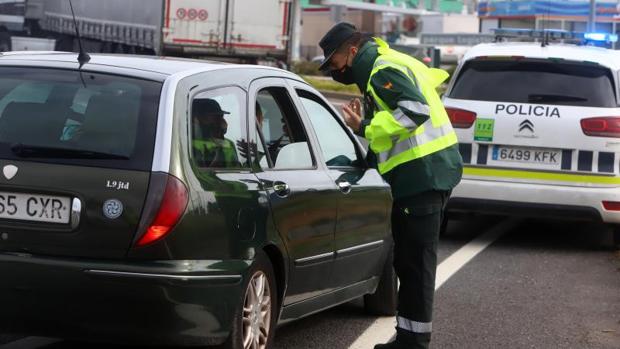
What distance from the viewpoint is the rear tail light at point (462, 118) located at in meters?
10.8

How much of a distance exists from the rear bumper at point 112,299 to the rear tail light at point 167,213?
0.37 ft

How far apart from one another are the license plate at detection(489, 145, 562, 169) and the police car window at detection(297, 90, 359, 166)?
12.5 feet

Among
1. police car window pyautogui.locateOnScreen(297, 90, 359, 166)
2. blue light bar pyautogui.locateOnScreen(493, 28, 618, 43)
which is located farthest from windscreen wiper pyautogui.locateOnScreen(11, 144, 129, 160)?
blue light bar pyautogui.locateOnScreen(493, 28, 618, 43)

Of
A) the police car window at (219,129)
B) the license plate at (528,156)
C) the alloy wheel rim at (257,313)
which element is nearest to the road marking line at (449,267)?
the license plate at (528,156)

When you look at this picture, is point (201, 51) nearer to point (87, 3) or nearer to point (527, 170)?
point (87, 3)

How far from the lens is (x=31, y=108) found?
5488mm

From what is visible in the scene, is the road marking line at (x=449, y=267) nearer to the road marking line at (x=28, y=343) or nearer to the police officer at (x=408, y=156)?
the police officer at (x=408, y=156)

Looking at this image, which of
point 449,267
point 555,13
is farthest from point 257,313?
point 555,13

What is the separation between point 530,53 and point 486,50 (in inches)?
15.9

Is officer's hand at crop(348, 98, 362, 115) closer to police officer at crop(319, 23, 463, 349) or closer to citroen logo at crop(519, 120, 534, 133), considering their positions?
police officer at crop(319, 23, 463, 349)

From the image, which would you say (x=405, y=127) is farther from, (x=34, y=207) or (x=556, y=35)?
(x=556, y=35)

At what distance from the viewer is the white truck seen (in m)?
26.5

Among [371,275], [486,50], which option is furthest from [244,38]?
[371,275]

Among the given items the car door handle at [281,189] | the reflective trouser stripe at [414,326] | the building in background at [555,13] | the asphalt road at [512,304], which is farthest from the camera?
the building in background at [555,13]
